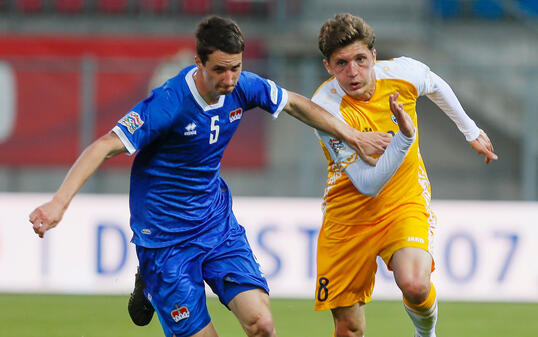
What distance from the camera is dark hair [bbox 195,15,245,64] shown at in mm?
4641

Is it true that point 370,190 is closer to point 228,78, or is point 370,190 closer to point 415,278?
point 415,278

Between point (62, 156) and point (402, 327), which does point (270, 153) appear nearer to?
point (62, 156)

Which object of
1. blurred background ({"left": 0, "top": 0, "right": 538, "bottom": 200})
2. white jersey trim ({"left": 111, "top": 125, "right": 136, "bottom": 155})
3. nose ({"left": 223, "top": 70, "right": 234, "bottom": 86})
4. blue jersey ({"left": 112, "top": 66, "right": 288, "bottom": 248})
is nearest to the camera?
white jersey trim ({"left": 111, "top": 125, "right": 136, "bottom": 155})

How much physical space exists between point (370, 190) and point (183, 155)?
44.0 inches

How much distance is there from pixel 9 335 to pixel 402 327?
127 inches

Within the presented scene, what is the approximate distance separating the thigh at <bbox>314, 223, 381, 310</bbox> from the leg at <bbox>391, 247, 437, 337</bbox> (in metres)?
0.21

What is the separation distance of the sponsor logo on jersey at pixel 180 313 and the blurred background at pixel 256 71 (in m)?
7.09

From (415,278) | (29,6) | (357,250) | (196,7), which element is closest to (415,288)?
(415,278)

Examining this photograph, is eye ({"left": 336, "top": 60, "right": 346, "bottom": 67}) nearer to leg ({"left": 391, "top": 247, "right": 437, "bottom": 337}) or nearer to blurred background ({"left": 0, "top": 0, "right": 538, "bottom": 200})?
leg ({"left": 391, "top": 247, "right": 437, "bottom": 337})

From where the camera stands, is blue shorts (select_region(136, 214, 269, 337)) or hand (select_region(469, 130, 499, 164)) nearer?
blue shorts (select_region(136, 214, 269, 337))

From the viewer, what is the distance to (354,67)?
524cm

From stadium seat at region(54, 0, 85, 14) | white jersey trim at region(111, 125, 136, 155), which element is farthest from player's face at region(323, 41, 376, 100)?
stadium seat at region(54, 0, 85, 14)

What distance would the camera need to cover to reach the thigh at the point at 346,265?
216 inches

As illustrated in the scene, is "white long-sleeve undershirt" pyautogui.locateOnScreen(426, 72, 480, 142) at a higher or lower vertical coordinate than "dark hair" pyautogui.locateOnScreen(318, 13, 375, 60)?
lower
